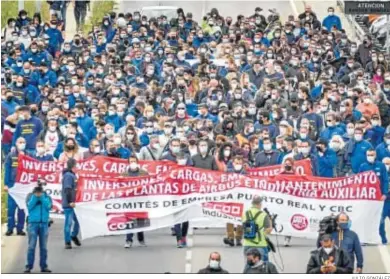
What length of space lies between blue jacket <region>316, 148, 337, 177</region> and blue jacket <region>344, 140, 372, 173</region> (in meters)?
0.24

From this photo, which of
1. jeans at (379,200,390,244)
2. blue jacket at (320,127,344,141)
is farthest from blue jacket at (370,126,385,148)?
jeans at (379,200,390,244)

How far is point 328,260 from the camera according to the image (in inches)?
872

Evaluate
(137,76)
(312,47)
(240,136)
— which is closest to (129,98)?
(137,76)

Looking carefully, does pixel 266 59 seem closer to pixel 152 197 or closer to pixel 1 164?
pixel 1 164

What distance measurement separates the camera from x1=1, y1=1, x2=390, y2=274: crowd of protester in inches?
1075

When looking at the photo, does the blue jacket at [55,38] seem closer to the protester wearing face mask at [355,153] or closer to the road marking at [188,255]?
the protester wearing face mask at [355,153]

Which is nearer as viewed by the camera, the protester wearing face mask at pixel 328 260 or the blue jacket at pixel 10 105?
the protester wearing face mask at pixel 328 260

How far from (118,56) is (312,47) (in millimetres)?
4259

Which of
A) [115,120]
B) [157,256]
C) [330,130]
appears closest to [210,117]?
[115,120]

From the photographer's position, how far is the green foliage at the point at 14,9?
150 ft

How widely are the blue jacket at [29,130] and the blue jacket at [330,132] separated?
15.8ft

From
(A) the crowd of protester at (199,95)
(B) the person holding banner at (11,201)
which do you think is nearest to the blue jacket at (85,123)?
(A) the crowd of protester at (199,95)

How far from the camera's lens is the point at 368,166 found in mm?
26312

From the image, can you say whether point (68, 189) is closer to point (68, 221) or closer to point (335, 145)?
point (68, 221)
